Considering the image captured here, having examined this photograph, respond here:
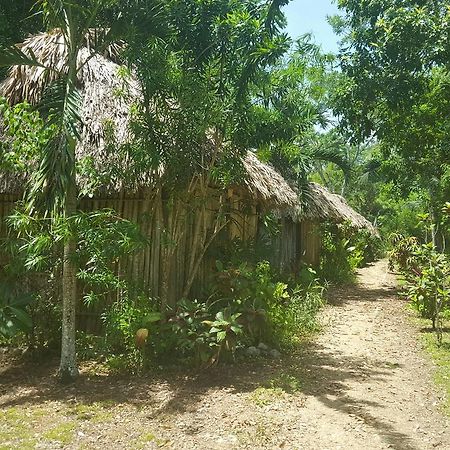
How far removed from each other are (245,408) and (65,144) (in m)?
3.02

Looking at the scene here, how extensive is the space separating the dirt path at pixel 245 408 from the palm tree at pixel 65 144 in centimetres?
65

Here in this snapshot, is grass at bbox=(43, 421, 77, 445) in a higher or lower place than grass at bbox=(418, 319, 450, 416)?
lower

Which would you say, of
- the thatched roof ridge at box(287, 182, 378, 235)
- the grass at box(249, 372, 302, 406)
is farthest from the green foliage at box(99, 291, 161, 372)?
the thatched roof ridge at box(287, 182, 378, 235)

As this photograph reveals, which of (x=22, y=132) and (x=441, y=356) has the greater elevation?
(x=22, y=132)

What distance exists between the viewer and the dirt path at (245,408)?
4.26 metres

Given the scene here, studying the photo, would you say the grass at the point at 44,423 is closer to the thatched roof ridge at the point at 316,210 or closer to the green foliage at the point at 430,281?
the green foliage at the point at 430,281

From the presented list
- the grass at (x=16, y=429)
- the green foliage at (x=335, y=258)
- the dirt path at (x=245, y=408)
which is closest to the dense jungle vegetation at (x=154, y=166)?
the dirt path at (x=245, y=408)

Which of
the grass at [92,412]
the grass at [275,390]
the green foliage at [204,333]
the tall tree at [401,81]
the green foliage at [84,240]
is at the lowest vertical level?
the grass at [92,412]

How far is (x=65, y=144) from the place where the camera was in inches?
198

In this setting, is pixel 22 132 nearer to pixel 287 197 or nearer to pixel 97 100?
pixel 97 100

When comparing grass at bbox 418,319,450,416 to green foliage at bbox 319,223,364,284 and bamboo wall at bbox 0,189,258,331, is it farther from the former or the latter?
green foliage at bbox 319,223,364,284

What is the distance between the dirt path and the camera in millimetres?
4262

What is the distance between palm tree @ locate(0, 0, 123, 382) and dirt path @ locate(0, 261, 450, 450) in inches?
25.4

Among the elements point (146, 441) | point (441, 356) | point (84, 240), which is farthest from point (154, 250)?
point (441, 356)
